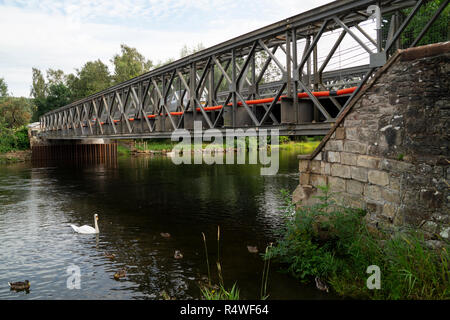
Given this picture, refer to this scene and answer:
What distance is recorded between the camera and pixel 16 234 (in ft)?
38.8

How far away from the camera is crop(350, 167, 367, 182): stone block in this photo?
7828 mm

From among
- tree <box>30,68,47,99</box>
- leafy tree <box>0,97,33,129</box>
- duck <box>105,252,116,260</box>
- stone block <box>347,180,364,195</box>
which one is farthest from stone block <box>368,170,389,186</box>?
tree <box>30,68,47,99</box>

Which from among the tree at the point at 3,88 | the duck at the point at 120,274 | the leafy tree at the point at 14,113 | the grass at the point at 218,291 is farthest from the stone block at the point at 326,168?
the tree at the point at 3,88

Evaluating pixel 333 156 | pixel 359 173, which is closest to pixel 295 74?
pixel 333 156

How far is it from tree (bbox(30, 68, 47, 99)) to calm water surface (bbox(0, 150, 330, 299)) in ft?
264

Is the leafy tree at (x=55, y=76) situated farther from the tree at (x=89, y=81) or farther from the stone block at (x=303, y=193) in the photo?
the stone block at (x=303, y=193)

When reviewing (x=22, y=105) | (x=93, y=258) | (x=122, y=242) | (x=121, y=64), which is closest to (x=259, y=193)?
(x=122, y=242)

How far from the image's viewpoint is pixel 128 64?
77.6 metres

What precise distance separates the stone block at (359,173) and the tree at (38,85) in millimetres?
98632

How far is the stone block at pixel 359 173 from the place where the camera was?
25.7ft

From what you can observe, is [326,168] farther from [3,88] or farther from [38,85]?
[3,88]

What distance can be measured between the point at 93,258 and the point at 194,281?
3165mm

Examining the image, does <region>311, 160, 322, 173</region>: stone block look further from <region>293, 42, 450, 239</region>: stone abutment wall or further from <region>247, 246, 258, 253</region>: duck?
<region>247, 246, 258, 253</region>: duck
